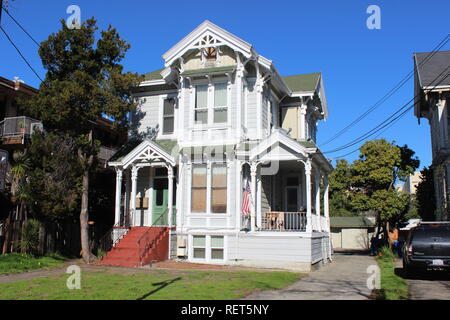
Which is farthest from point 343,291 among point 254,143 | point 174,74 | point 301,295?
point 174,74

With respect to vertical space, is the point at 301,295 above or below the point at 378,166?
below

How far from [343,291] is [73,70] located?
1365cm

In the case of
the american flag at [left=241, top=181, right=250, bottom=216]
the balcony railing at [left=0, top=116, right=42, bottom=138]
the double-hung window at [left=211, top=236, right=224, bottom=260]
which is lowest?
the double-hung window at [left=211, top=236, right=224, bottom=260]

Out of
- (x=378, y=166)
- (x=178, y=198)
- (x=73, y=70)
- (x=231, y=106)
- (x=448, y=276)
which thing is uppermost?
(x=73, y=70)

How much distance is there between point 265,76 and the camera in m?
19.2

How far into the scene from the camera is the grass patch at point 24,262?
1501 cm

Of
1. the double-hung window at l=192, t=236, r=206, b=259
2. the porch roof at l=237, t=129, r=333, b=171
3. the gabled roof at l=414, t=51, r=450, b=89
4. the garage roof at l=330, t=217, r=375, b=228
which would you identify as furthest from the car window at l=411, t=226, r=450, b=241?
the garage roof at l=330, t=217, r=375, b=228

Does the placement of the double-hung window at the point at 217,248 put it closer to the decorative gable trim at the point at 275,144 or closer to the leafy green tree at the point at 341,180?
the decorative gable trim at the point at 275,144

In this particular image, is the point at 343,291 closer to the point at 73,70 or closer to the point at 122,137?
the point at 73,70

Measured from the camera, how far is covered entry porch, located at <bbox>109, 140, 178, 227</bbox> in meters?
19.1

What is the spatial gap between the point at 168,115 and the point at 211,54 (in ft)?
12.0

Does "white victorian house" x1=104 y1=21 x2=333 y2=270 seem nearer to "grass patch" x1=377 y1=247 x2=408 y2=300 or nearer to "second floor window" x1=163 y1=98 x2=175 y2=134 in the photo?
"second floor window" x1=163 y1=98 x2=175 y2=134

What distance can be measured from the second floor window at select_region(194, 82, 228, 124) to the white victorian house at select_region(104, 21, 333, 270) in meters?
0.04
